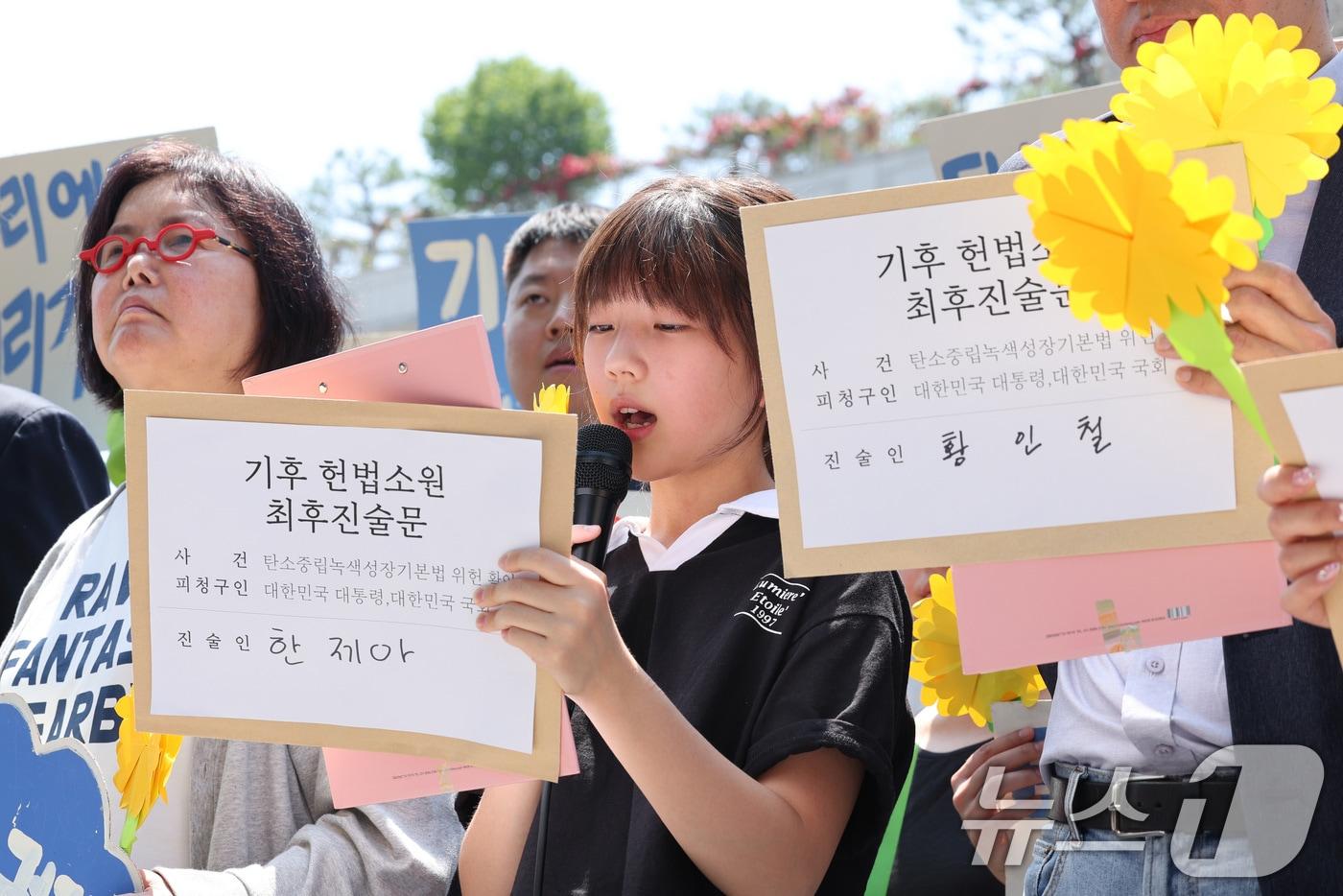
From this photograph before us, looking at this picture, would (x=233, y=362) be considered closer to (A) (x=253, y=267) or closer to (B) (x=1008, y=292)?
(A) (x=253, y=267)

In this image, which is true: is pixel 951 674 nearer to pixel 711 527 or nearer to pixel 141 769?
Answer: pixel 711 527

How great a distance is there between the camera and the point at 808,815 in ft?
5.49

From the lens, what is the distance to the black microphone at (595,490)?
1.68m

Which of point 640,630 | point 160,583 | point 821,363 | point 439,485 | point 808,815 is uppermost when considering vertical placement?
point 821,363

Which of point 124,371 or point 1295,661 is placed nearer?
point 1295,661

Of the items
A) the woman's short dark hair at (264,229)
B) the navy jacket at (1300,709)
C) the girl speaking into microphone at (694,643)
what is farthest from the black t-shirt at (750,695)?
the woman's short dark hair at (264,229)

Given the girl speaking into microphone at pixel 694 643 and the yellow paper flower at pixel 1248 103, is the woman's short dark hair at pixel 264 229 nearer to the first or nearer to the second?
the girl speaking into microphone at pixel 694 643

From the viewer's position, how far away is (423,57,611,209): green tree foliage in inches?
1834

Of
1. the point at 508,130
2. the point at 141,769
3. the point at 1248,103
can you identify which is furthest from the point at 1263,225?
the point at 508,130

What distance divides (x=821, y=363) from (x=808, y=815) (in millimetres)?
544

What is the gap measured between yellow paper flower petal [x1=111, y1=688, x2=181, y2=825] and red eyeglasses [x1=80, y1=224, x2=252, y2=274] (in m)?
0.84

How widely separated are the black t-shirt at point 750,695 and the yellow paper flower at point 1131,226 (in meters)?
0.61

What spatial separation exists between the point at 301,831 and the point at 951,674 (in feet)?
3.23

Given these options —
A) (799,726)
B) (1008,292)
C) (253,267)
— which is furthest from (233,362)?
(1008,292)
